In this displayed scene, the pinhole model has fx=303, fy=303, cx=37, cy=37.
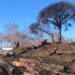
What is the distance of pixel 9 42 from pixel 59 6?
86.4ft

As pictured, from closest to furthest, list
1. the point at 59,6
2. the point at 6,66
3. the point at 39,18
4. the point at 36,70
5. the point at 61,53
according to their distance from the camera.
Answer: the point at 6,66, the point at 36,70, the point at 61,53, the point at 59,6, the point at 39,18

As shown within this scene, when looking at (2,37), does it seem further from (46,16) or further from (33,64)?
(33,64)

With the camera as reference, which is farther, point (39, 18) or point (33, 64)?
point (39, 18)

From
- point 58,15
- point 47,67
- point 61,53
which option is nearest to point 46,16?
point 58,15

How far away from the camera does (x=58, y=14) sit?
34062 mm

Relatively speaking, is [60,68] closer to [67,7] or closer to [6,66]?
[6,66]

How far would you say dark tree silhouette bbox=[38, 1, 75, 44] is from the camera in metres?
33.2

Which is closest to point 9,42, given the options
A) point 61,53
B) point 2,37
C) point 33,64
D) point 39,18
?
point 2,37

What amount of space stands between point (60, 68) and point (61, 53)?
210 inches

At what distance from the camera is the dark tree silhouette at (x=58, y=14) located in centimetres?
3325

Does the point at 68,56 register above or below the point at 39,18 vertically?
below

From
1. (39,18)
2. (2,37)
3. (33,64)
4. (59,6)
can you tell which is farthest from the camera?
(2,37)

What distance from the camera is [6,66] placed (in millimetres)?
10133

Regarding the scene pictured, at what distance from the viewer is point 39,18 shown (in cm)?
3581
